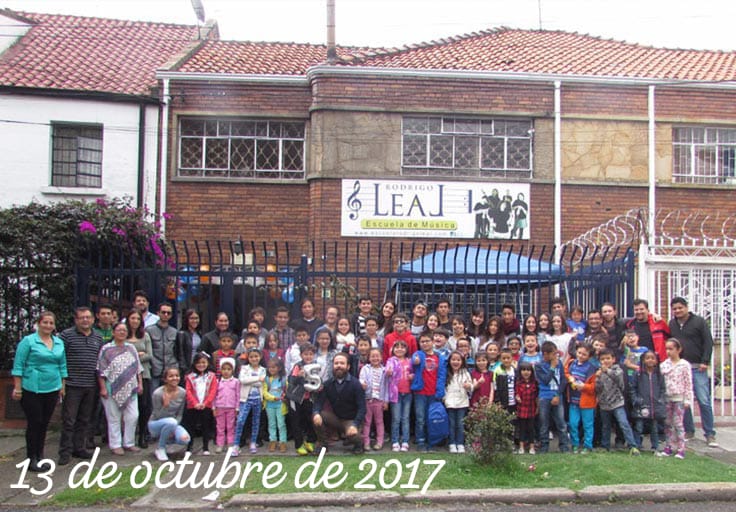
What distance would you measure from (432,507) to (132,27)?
18.2 meters

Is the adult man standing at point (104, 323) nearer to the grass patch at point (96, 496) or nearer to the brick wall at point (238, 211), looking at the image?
the grass patch at point (96, 496)

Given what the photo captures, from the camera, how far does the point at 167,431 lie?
827 cm

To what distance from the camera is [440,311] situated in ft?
31.5

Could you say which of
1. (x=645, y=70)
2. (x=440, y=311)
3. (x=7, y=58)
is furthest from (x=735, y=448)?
(x=7, y=58)

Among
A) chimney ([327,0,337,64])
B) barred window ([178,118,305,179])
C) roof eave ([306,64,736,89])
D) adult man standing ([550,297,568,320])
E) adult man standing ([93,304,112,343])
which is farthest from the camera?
chimney ([327,0,337,64])

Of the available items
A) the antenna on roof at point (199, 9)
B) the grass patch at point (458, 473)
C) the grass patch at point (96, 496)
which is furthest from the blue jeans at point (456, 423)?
the antenna on roof at point (199, 9)

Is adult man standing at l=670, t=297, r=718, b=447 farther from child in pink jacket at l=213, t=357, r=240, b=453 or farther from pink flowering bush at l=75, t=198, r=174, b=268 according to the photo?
pink flowering bush at l=75, t=198, r=174, b=268

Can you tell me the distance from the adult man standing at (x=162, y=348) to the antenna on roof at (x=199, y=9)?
12.7 metres

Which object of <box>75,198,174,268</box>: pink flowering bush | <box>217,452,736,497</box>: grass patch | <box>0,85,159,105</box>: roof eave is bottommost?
<box>217,452,736,497</box>: grass patch

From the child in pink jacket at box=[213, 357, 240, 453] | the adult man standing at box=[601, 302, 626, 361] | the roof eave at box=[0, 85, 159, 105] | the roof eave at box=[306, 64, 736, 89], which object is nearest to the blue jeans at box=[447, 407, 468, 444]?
the adult man standing at box=[601, 302, 626, 361]

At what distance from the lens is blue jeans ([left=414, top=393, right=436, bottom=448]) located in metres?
8.70

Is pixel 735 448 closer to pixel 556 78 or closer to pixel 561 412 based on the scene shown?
pixel 561 412

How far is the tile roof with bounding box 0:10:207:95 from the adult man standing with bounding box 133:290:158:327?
8.07m

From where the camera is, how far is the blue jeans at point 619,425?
8.52 metres
